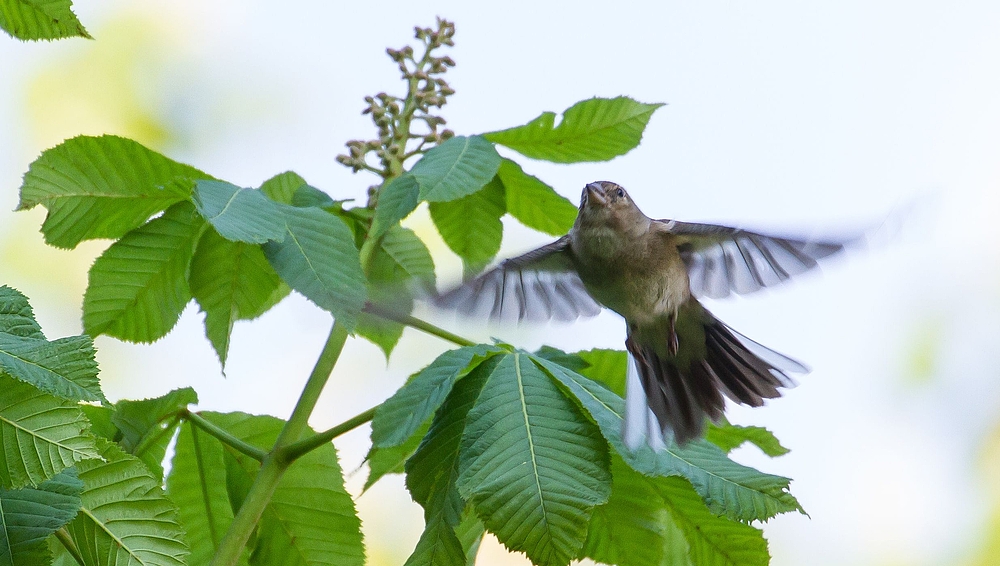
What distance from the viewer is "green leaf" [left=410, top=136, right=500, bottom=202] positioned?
1.61m

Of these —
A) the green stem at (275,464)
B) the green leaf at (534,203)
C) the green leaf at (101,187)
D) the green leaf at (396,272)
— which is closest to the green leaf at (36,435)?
the green stem at (275,464)

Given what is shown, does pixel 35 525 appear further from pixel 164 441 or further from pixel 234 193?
pixel 234 193

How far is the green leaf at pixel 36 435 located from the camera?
3.67 ft

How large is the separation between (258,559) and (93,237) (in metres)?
0.61

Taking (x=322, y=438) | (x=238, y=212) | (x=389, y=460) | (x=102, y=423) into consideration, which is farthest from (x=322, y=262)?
(x=102, y=423)

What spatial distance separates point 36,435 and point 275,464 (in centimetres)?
42

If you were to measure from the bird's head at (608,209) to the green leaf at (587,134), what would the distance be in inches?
11.9

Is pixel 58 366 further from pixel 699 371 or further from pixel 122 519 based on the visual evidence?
pixel 699 371

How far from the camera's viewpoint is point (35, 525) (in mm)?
1190

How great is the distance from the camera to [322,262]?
1.51m

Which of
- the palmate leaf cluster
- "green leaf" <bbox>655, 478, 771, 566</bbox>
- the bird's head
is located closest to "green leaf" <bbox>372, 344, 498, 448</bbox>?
the palmate leaf cluster

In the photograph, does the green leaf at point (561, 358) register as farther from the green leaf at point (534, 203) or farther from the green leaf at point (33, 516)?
the green leaf at point (33, 516)

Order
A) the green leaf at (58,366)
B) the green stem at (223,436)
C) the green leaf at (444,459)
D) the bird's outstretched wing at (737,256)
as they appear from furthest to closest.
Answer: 1. the bird's outstretched wing at (737,256)
2. the green stem at (223,436)
3. the green leaf at (444,459)
4. the green leaf at (58,366)

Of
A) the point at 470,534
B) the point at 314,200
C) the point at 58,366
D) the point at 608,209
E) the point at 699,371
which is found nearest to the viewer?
the point at 58,366
